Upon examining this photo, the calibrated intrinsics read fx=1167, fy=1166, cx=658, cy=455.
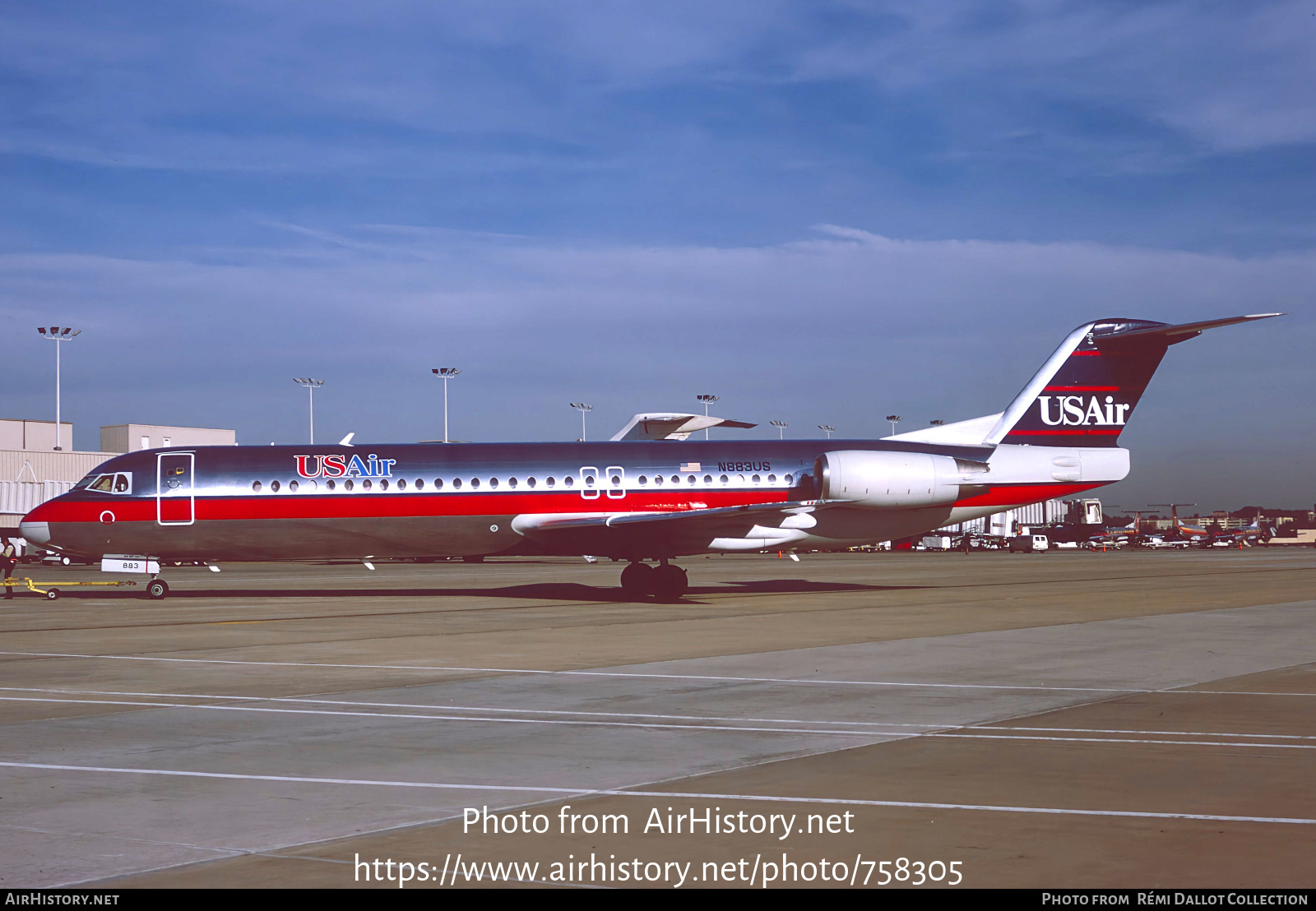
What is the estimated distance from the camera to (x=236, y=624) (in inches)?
900

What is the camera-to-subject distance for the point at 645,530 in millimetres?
30125

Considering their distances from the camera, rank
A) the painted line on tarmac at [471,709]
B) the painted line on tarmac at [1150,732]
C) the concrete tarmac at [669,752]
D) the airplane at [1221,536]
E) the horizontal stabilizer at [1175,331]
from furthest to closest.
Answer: the airplane at [1221,536] < the horizontal stabilizer at [1175,331] < the painted line on tarmac at [471,709] < the painted line on tarmac at [1150,732] < the concrete tarmac at [669,752]

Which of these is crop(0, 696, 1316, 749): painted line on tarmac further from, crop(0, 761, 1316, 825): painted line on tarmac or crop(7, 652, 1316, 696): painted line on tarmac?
crop(7, 652, 1316, 696): painted line on tarmac

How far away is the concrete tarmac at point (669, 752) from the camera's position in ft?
20.9

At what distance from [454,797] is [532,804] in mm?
623

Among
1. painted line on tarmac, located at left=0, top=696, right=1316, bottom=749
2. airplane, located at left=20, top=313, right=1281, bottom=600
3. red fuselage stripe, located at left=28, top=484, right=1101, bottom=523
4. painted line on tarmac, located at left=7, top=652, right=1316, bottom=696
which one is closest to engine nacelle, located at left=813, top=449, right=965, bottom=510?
airplane, located at left=20, top=313, right=1281, bottom=600

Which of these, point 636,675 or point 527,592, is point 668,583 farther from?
point 636,675

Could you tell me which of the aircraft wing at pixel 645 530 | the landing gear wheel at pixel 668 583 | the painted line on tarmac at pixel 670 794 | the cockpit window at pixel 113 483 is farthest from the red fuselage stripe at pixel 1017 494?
the painted line on tarmac at pixel 670 794

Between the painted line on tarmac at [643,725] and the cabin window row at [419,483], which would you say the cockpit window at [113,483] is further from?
the painted line on tarmac at [643,725]

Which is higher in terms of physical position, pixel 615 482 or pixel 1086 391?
pixel 1086 391

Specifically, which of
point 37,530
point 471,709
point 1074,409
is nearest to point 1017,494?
point 1074,409

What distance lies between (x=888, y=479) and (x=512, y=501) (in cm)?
987

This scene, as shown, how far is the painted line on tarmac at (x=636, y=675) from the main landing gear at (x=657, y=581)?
48.9 ft
